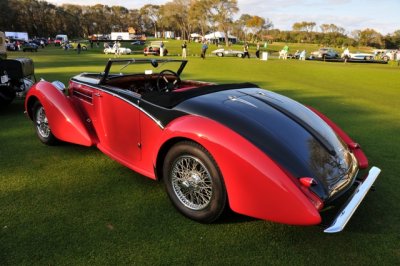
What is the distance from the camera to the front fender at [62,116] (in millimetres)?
4547

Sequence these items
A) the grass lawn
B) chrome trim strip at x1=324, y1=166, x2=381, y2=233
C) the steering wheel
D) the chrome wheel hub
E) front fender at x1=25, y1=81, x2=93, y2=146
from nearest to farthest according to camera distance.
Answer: chrome trim strip at x1=324, y1=166, x2=381, y2=233 < the grass lawn < the chrome wheel hub < front fender at x1=25, y1=81, x2=93, y2=146 < the steering wheel

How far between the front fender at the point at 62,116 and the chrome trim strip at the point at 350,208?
3.19 m

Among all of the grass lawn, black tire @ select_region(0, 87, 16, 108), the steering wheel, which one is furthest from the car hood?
black tire @ select_region(0, 87, 16, 108)

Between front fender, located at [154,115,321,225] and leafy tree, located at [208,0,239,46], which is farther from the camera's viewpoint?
leafy tree, located at [208,0,239,46]

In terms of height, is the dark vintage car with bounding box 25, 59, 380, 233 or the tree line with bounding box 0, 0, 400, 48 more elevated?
the tree line with bounding box 0, 0, 400, 48

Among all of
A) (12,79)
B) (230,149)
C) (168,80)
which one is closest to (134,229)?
(230,149)

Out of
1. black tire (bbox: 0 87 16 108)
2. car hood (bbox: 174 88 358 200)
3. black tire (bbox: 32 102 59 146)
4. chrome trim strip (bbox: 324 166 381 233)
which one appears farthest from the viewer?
black tire (bbox: 0 87 16 108)

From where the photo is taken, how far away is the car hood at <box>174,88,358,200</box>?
292 centimetres

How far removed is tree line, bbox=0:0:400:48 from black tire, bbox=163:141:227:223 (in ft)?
267

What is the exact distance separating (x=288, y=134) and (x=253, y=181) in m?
0.71

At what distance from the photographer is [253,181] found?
110 inches

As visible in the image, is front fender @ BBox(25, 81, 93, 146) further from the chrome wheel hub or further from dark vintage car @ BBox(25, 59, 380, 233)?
the chrome wheel hub

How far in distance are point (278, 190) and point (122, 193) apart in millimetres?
1938

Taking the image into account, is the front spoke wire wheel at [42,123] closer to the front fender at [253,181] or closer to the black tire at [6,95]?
the black tire at [6,95]
